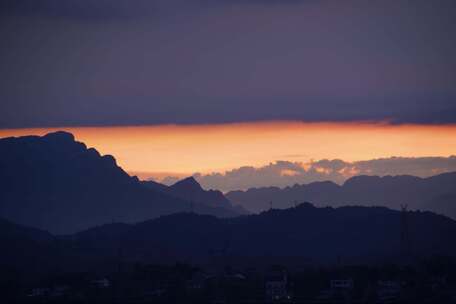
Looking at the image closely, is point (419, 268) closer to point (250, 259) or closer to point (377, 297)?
point (377, 297)

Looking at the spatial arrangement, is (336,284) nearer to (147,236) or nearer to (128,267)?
(128,267)

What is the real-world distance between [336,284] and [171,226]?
90.9m

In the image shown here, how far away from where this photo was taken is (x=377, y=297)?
10300 cm

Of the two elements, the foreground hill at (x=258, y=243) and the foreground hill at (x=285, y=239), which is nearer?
the foreground hill at (x=258, y=243)

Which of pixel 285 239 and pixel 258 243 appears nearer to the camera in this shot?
pixel 258 243

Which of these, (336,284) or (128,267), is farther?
(128,267)

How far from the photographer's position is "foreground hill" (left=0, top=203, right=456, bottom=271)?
534 feet

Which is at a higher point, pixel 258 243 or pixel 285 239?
pixel 285 239

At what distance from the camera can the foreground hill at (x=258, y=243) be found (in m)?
A: 163

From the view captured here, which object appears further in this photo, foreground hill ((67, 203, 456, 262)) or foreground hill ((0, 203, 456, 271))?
foreground hill ((67, 203, 456, 262))

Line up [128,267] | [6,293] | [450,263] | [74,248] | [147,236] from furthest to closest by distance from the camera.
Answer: [147,236], [74,248], [128,267], [450,263], [6,293]

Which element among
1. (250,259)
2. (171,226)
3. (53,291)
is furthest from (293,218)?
(53,291)

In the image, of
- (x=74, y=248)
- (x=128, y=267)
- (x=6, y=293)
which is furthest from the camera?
(x=74, y=248)

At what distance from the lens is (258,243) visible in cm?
17988
